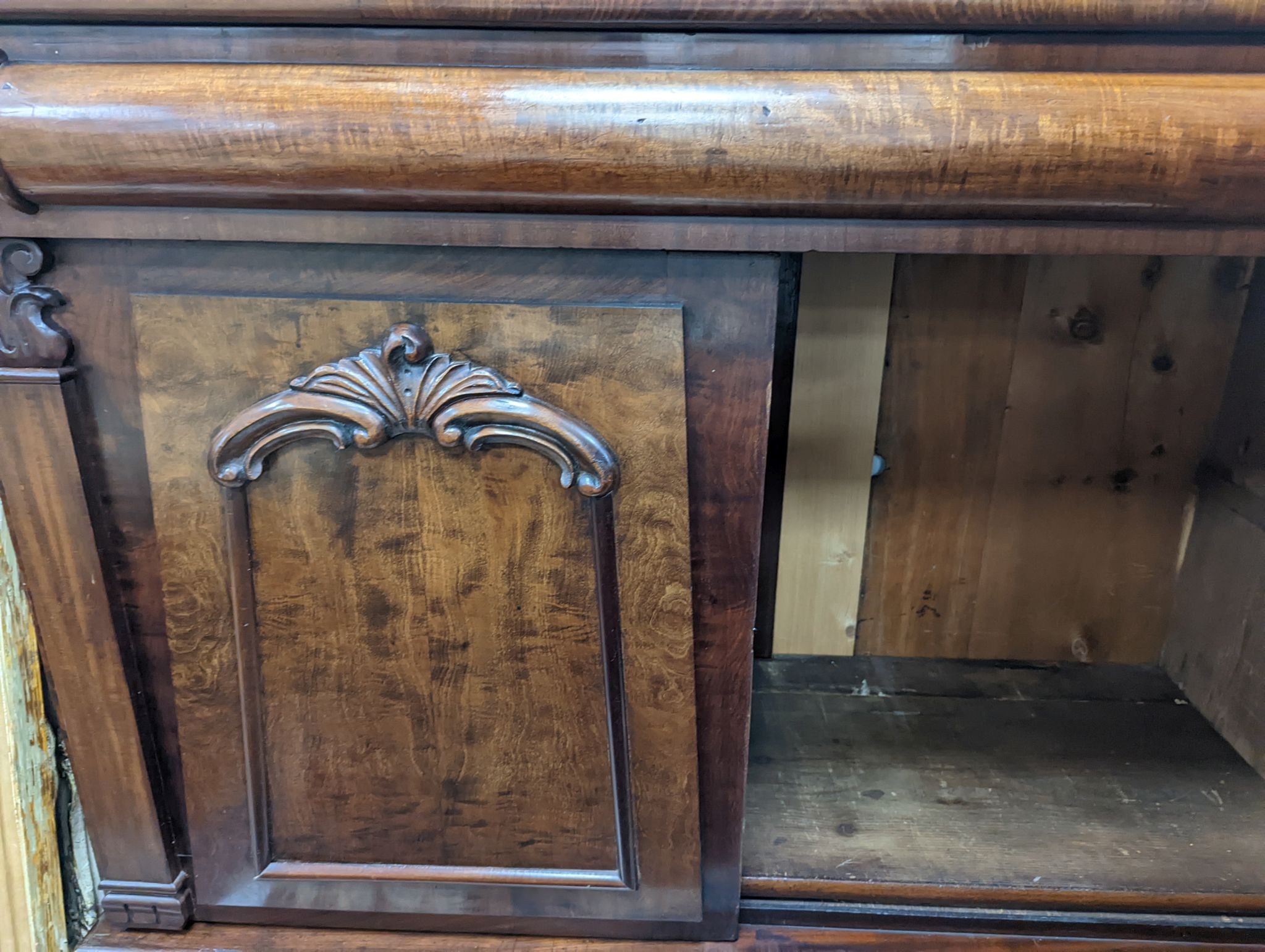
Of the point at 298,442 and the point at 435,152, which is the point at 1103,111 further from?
the point at 298,442

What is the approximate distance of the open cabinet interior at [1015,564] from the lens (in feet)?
2.64

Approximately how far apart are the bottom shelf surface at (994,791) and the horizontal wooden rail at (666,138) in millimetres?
534

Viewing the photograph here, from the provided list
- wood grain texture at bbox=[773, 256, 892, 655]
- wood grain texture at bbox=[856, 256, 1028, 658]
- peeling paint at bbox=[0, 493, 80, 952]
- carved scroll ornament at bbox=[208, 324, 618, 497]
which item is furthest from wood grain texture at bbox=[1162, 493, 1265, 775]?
peeling paint at bbox=[0, 493, 80, 952]

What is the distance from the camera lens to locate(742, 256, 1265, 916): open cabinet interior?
31.7 inches

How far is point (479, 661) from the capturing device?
601 mm

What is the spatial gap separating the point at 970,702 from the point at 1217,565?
315 millimetres

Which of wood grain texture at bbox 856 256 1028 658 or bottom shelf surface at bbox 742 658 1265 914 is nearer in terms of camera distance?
bottom shelf surface at bbox 742 658 1265 914

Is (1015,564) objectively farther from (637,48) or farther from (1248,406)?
(637,48)

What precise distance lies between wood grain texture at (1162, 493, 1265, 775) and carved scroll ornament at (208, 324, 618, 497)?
0.75 metres

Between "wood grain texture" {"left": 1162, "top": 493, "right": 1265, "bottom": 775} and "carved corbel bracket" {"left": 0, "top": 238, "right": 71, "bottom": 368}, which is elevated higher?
"carved corbel bracket" {"left": 0, "top": 238, "right": 71, "bottom": 368}

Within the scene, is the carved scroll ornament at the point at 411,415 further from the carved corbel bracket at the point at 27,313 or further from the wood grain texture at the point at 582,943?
the wood grain texture at the point at 582,943

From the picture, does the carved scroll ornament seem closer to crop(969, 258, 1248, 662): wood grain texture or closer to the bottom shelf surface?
the bottom shelf surface

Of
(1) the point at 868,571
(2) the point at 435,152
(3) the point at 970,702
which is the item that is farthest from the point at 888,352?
(2) the point at 435,152

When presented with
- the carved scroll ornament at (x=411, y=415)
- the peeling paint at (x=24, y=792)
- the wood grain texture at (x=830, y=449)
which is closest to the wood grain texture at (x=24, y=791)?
the peeling paint at (x=24, y=792)
